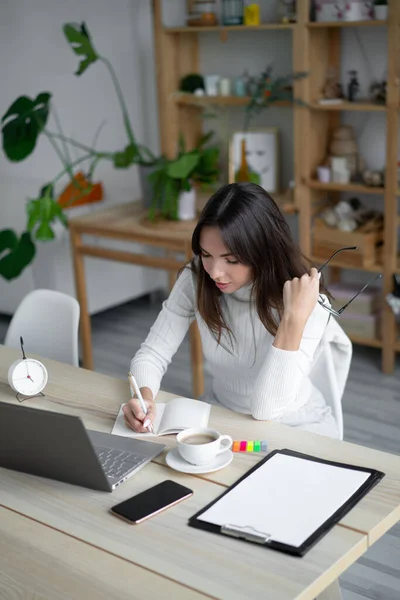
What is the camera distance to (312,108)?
361 centimetres

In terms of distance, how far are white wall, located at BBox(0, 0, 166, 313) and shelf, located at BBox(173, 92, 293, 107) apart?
2.22 feet

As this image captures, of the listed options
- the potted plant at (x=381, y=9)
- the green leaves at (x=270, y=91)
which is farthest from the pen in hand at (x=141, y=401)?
the potted plant at (x=381, y=9)

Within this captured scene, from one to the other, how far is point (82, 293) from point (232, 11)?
1.46m

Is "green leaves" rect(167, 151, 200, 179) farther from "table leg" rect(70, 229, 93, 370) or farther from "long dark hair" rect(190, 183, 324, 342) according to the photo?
"long dark hair" rect(190, 183, 324, 342)

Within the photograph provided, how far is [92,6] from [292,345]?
339 cm

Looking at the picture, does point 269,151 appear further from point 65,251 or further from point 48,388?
point 48,388

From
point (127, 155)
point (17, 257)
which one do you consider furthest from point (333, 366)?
point (17, 257)

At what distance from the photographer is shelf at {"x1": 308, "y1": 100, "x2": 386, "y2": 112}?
11.1 ft

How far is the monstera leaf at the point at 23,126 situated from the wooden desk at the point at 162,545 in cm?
229

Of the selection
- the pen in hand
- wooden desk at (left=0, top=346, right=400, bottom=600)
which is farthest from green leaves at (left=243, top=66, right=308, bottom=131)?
wooden desk at (left=0, top=346, right=400, bottom=600)

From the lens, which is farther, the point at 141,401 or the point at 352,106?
the point at 352,106

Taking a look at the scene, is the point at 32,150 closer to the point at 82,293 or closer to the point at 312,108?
the point at 82,293

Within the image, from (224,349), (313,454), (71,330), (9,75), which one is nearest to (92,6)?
(9,75)

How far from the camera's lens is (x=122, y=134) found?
483cm
